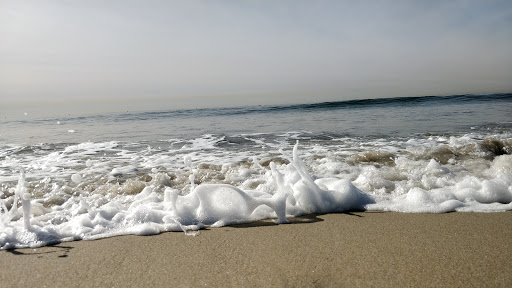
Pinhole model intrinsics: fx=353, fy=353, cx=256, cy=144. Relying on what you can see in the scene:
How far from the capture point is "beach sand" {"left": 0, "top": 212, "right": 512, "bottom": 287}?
158 cm

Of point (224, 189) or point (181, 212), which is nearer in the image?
point (181, 212)

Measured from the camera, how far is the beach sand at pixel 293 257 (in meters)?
1.58

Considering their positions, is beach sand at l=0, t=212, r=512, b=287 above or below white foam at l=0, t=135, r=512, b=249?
below

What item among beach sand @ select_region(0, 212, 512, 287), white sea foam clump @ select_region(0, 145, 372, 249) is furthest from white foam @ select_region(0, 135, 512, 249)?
beach sand @ select_region(0, 212, 512, 287)

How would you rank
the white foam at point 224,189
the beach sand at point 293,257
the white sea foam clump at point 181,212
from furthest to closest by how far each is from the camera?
Answer: the white foam at point 224,189 < the white sea foam clump at point 181,212 < the beach sand at point 293,257

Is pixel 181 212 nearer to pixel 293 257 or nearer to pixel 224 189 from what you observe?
pixel 224 189

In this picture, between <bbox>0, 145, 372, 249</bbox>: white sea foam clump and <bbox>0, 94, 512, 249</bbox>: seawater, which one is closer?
<bbox>0, 145, 372, 249</bbox>: white sea foam clump

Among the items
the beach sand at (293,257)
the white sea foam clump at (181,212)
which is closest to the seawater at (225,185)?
the white sea foam clump at (181,212)

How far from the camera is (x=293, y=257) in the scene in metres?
1.79

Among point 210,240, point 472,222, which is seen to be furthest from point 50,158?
point 472,222

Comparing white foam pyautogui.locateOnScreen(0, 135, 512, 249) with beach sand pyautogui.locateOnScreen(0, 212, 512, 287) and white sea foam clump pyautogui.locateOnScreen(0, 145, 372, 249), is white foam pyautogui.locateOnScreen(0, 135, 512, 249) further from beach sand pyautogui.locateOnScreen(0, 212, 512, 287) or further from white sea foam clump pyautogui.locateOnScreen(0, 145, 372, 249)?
beach sand pyautogui.locateOnScreen(0, 212, 512, 287)

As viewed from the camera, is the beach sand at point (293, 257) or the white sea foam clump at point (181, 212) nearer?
the beach sand at point (293, 257)

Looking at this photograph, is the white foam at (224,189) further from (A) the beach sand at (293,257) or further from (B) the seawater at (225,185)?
(A) the beach sand at (293,257)

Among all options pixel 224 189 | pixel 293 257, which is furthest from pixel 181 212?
pixel 293 257
